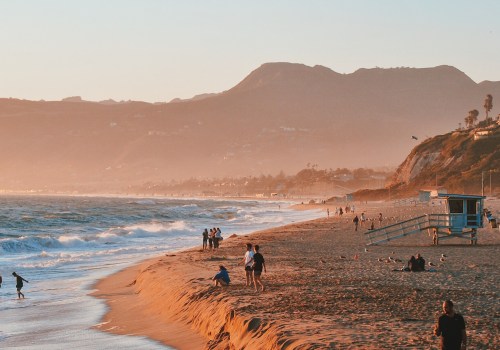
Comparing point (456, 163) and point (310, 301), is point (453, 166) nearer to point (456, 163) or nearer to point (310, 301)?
point (456, 163)

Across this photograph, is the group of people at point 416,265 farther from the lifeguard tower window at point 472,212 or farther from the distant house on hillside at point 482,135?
the distant house on hillside at point 482,135

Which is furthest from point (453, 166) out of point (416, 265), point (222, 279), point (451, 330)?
point (451, 330)

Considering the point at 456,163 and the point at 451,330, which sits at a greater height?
the point at 456,163

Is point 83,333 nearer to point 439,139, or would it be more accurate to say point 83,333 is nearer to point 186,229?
point 186,229

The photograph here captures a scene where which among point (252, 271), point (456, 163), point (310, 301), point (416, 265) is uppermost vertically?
point (456, 163)

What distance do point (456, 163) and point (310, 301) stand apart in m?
127

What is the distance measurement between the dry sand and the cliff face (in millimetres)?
95839

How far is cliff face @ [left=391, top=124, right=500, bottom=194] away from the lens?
411ft

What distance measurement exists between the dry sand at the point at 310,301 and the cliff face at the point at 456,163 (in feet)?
314

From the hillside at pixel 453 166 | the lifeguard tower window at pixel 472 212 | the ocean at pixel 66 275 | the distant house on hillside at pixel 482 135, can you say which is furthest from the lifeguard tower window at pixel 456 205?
the distant house on hillside at pixel 482 135

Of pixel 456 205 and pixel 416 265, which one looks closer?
pixel 416 265

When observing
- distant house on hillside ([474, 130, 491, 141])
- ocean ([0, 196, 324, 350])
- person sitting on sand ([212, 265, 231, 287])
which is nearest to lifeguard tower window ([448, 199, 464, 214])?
ocean ([0, 196, 324, 350])

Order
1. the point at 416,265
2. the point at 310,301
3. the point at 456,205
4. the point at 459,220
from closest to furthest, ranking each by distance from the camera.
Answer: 1. the point at 310,301
2. the point at 416,265
3. the point at 459,220
4. the point at 456,205

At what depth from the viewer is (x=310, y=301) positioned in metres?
18.2
